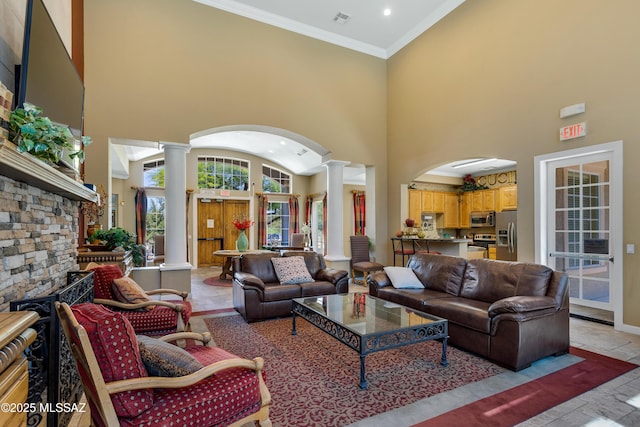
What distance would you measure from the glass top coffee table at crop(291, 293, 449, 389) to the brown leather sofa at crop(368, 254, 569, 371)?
0.37 meters

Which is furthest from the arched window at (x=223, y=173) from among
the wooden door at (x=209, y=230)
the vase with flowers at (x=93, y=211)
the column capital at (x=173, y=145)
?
the vase with flowers at (x=93, y=211)

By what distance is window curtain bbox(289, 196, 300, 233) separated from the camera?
36.2 ft

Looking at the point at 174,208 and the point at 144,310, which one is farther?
the point at 174,208

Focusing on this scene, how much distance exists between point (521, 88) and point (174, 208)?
569 centimetres

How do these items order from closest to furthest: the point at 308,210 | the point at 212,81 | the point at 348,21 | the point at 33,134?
the point at 33,134
the point at 212,81
the point at 348,21
the point at 308,210

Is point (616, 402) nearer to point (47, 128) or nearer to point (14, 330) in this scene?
point (14, 330)

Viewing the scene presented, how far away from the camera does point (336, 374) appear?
2.72 metres

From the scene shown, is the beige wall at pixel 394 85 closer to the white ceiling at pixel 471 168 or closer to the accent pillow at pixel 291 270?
the white ceiling at pixel 471 168

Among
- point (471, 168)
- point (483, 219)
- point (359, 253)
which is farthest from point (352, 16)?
point (483, 219)

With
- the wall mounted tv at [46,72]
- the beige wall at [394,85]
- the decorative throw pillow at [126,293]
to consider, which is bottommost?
the decorative throw pillow at [126,293]

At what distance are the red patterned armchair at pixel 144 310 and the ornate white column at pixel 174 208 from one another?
2.17 m

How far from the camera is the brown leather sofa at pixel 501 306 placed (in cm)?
277

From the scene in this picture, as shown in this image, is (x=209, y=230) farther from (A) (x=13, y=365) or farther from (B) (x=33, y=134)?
(A) (x=13, y=365)

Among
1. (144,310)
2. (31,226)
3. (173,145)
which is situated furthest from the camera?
(173,145)
